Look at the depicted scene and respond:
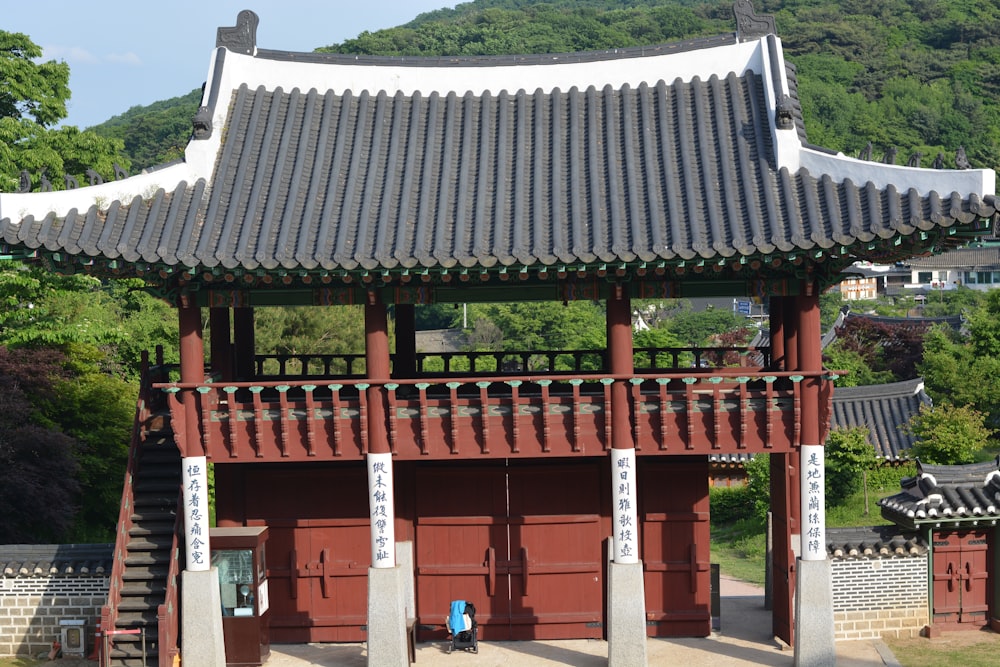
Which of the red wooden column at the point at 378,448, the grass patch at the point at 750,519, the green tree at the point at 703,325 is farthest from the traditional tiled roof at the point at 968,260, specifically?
the red wooden column at the point at 378,448

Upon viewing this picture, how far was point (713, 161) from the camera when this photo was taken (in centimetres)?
1669

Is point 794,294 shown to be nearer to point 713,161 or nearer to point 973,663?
point 713,161

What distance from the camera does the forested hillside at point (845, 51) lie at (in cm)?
12362

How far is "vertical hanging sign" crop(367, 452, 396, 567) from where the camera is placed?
51.8 ft

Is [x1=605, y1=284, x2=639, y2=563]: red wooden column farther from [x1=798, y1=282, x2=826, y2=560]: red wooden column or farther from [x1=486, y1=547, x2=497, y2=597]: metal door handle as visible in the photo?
[x1=486, y1=547, x2=497, y2=597]: metal door handle

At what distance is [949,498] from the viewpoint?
1778 cm

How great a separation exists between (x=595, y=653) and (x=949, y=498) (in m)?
6.30

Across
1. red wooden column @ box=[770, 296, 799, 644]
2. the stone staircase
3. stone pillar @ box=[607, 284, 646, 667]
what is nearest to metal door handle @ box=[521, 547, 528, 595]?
stone pillar @ box=[607, 284, 646, 667]

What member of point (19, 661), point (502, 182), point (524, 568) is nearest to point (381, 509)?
point (524, 568)

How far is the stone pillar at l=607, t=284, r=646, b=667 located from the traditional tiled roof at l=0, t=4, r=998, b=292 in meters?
1.22

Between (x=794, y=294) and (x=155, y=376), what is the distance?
413 inches

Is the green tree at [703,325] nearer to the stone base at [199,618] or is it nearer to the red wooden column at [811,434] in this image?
the red wooden column at [811,434]

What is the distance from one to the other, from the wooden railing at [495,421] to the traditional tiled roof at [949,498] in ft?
10.7

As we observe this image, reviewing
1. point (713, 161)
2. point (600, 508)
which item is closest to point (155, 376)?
point (600, 508)
